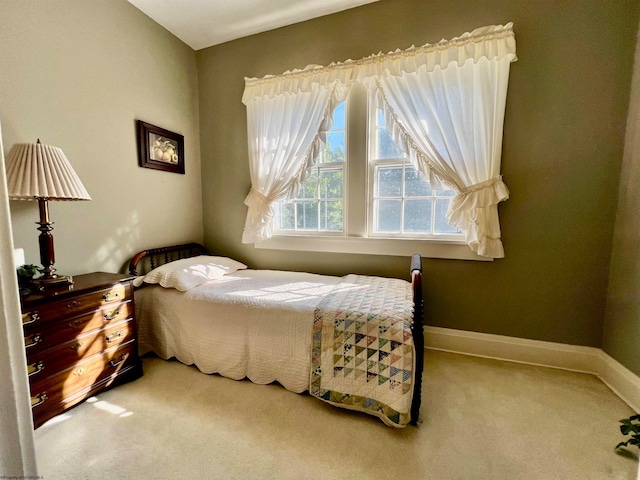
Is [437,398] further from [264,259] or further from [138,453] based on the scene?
Answer: [264,259]

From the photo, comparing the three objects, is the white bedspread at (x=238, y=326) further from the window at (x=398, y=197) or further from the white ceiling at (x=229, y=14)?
the white ceiling at (x=229, y=14)

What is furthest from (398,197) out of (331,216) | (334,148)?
(334,148)

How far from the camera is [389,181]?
8.28ft

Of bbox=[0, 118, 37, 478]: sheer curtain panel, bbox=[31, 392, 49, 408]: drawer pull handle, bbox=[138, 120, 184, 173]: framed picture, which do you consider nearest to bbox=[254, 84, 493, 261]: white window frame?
bbox=[138, 120, 184, 173]: framed picture

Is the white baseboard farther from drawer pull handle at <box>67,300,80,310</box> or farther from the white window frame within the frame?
drawer pull handle at <box>67,300,80,310</box>

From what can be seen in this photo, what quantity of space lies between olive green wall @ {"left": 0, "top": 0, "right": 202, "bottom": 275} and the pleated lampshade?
0.87 feet

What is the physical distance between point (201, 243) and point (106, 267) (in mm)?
1072

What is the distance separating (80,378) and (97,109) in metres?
1.91

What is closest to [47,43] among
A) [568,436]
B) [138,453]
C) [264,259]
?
[264,259]

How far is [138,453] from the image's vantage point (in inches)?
53.7

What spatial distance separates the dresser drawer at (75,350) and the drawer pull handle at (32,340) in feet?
0.13

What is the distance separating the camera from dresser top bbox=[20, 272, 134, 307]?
1.43m

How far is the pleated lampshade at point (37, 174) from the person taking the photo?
1.44 meters

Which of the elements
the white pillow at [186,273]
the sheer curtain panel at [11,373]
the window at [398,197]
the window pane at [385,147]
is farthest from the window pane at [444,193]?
the sheer curtain panel at [11,373]
